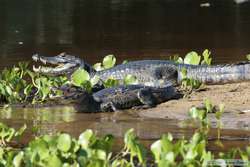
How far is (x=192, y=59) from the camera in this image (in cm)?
961

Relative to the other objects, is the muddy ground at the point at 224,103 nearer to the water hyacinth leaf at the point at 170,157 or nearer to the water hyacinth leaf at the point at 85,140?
the water hyacinth leaf at the point at 85,140

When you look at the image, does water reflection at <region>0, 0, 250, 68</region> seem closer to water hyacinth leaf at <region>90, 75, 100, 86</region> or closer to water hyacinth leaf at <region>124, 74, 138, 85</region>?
water hyacinth leaf at <region>124, 74, 138, 85</region>

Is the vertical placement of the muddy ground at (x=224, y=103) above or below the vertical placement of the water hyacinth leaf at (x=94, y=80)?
below

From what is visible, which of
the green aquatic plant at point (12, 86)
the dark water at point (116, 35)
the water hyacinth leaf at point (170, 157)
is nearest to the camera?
the water hyacinth leaf at point (170, 157)

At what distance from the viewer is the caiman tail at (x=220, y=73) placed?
9023 millimetres

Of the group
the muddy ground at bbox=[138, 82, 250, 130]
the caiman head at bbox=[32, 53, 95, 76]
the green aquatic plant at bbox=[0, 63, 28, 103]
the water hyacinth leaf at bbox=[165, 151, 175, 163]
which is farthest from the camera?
the caiman head at bbox=[32, 53, 95, 76]

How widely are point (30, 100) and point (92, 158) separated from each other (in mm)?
4012

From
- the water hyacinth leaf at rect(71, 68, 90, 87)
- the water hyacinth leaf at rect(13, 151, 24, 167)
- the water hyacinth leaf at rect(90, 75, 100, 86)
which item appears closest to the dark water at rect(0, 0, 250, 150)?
the water hyacinth leaf at rect(71, 68, 90, 87)

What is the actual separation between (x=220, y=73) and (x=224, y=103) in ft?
4.92

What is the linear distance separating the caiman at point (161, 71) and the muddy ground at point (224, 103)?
272 mm

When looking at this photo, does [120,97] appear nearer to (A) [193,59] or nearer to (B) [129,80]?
(B) [129,80]

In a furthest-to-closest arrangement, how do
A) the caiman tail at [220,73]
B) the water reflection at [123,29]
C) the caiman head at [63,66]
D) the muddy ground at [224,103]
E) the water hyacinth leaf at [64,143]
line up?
the water reflection at [123,29]
the caiman head at [63,66]
the caiman tail at [220,73]
the muddy ground at [224,103]
the water hyacinth leaf at [64,143]

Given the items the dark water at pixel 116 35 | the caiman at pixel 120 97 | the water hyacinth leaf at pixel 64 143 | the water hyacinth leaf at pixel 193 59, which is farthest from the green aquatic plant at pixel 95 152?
the water hyacinth leaf at pixel 193 59

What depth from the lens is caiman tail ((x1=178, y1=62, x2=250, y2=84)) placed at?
9.02m
